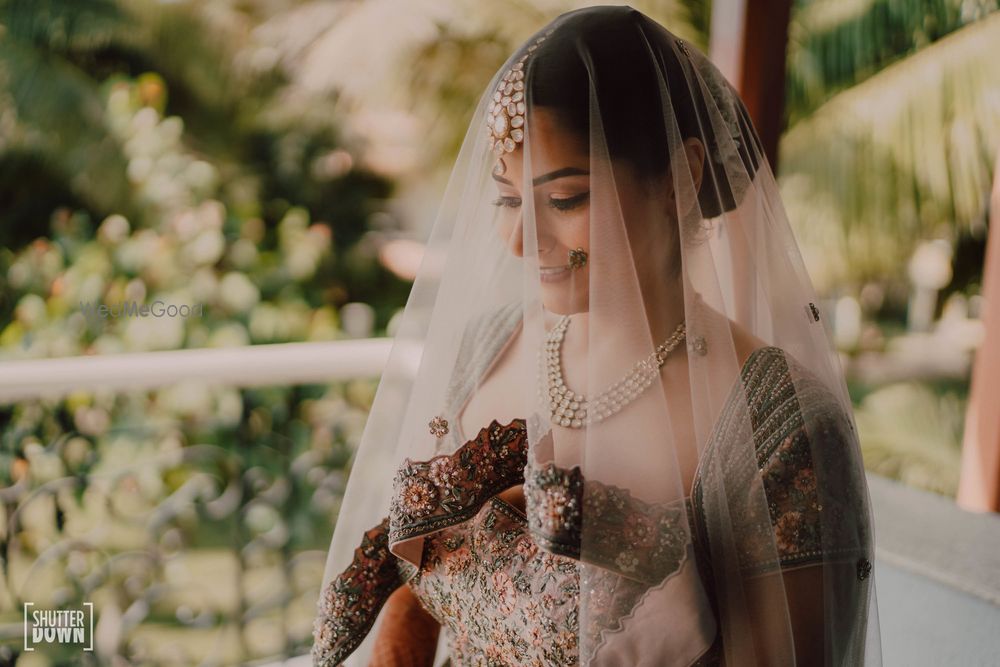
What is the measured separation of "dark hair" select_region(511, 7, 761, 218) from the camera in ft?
2.92

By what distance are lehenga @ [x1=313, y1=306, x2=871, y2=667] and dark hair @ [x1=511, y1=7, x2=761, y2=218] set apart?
0.97 ft

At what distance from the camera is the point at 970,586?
1.31 m

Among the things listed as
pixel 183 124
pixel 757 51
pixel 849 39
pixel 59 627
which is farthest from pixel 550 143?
pixel 183 124

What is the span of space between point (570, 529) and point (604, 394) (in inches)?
7.7

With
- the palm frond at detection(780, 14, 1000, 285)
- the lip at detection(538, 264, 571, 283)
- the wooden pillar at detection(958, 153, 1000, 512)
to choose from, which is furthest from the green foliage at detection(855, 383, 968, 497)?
the lip at detection(538, 264, 571, 283)

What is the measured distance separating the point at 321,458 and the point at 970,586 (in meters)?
1.95

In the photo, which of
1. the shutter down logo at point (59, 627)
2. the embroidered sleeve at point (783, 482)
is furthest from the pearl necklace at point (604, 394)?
the shutter down logo at point (59, 627)

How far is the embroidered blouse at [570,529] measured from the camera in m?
0.84

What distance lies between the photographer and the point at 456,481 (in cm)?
97

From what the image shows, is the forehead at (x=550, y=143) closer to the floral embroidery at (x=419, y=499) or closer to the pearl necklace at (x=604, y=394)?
the pearl necklace at (x=604, y=394)

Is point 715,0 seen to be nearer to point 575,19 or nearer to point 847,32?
→ point 575,19

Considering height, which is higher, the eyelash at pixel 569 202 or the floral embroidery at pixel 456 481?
the eyelash at pixel 569 202

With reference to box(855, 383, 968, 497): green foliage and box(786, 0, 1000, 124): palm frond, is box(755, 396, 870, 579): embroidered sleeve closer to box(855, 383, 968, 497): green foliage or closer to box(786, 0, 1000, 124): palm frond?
box(786, 0, 1000, 124): palm frond

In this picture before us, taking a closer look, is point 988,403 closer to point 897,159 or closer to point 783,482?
point 783,482
